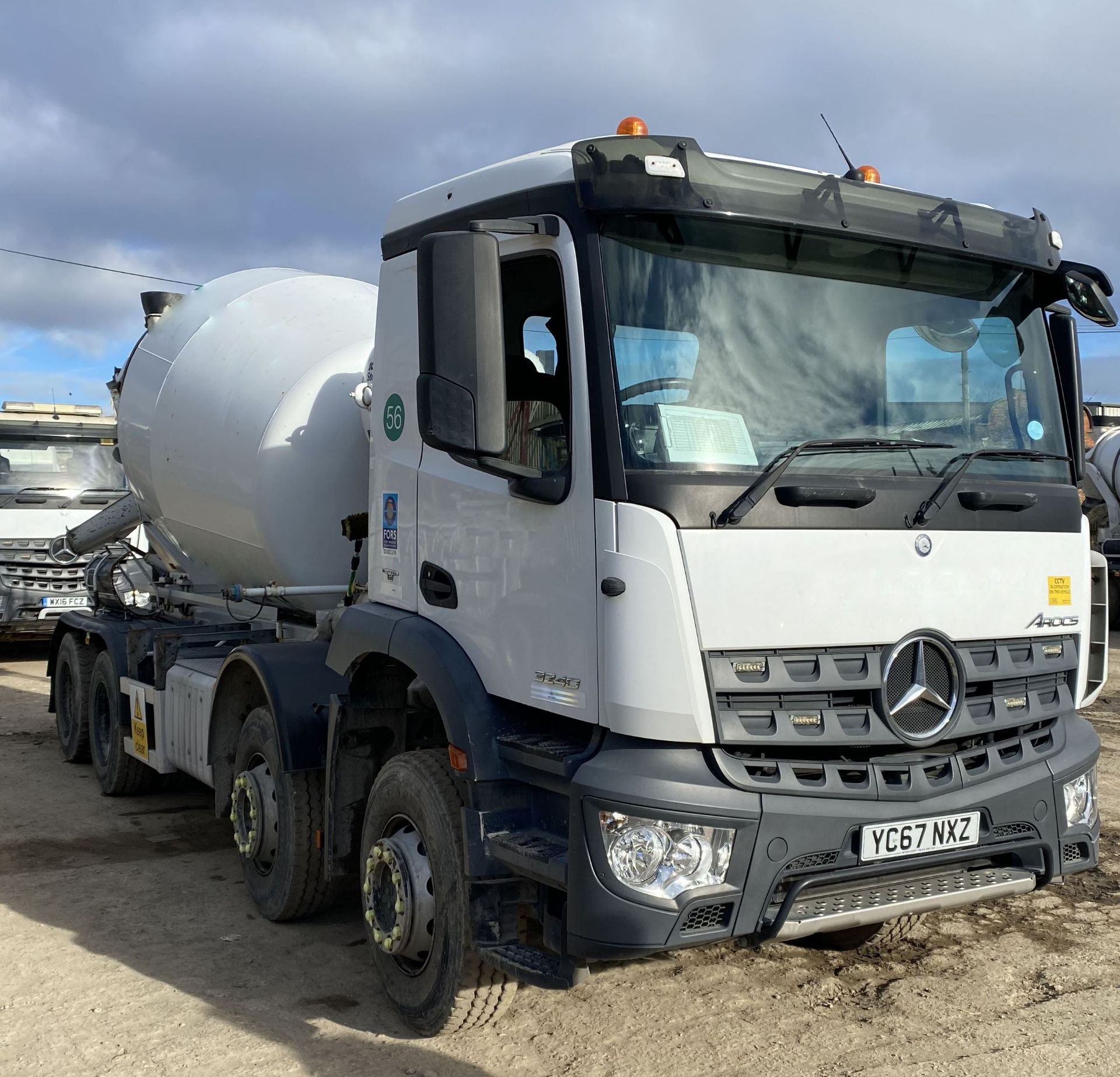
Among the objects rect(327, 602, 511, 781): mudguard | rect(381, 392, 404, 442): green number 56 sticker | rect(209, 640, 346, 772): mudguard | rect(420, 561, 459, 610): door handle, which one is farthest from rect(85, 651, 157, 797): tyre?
rect(420, 561, 459, 610): door handle

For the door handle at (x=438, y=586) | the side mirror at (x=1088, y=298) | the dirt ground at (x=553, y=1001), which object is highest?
the side mirror at (x=1088, y=298)

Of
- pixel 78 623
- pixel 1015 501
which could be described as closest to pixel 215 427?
pixel 78 623

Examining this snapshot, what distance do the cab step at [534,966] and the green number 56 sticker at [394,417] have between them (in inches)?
71.7

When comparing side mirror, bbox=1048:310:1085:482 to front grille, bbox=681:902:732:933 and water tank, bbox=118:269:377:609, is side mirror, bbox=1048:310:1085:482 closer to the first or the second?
front grille, bbox=681:902:732:933

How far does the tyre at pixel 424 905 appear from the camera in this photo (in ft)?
12.4

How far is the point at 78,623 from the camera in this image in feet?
27.0

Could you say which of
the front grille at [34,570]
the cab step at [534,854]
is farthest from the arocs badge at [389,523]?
the front grille at [34,570]

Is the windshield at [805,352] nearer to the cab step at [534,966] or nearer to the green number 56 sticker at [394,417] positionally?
the green number 56 sticker at [394,417]

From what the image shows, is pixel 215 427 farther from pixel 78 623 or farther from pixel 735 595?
pixel 735 595

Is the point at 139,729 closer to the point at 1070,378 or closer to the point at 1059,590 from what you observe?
the point at 1059,590

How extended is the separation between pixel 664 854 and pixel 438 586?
128 centimetres

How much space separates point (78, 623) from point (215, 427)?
114 inches

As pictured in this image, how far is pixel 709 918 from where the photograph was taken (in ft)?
10.7

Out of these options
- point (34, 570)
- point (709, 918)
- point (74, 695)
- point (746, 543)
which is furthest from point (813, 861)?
point (34, 570)
